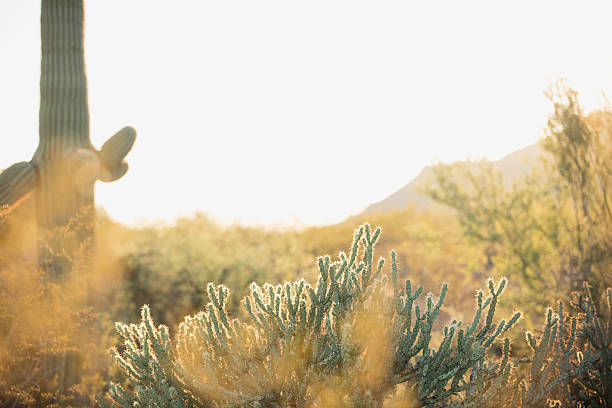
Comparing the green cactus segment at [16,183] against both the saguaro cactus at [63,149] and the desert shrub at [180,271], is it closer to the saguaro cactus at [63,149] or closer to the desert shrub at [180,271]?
the saguaro cactus at [63,149]

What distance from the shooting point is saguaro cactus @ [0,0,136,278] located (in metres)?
6.12

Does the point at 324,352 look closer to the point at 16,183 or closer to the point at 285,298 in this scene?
the point at 285,298

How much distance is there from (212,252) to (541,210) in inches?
329

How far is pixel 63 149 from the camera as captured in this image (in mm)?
6324

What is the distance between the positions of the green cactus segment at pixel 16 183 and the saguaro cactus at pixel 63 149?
0.5 inches

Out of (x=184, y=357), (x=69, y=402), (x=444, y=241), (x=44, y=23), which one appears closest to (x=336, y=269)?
(x=184, y=357)

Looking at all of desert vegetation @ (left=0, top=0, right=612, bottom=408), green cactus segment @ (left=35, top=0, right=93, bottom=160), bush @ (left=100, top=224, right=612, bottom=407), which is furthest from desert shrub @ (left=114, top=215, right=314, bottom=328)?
bush @ (left=100, top=224, right=612, bottom=407)

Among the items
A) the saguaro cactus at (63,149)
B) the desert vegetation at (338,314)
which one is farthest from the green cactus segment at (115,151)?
the desert vegetation at (338,314)

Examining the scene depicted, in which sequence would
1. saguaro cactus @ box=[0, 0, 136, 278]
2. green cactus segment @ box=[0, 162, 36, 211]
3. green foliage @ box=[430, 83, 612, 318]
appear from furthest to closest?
green foliage @ box=[430, 83, 612, 318] → saguaro cactus @ box=[0, 0, 136, 278] → green cactus segment @ box=[0, 162, 36, 211]

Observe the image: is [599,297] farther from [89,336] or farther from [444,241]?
[444,241]

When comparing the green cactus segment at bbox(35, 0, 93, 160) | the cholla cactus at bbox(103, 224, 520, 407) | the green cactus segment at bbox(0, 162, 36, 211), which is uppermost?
the green cactus segment at bbox(35, 0, 93, 160)

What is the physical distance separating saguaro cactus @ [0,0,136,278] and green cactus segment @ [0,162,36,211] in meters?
0.01

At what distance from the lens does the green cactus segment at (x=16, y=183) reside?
565 centimetres

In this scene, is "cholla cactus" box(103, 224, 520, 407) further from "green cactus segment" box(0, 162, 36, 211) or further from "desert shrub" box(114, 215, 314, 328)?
"desert shrub" box(114, 215, 314, 328)
